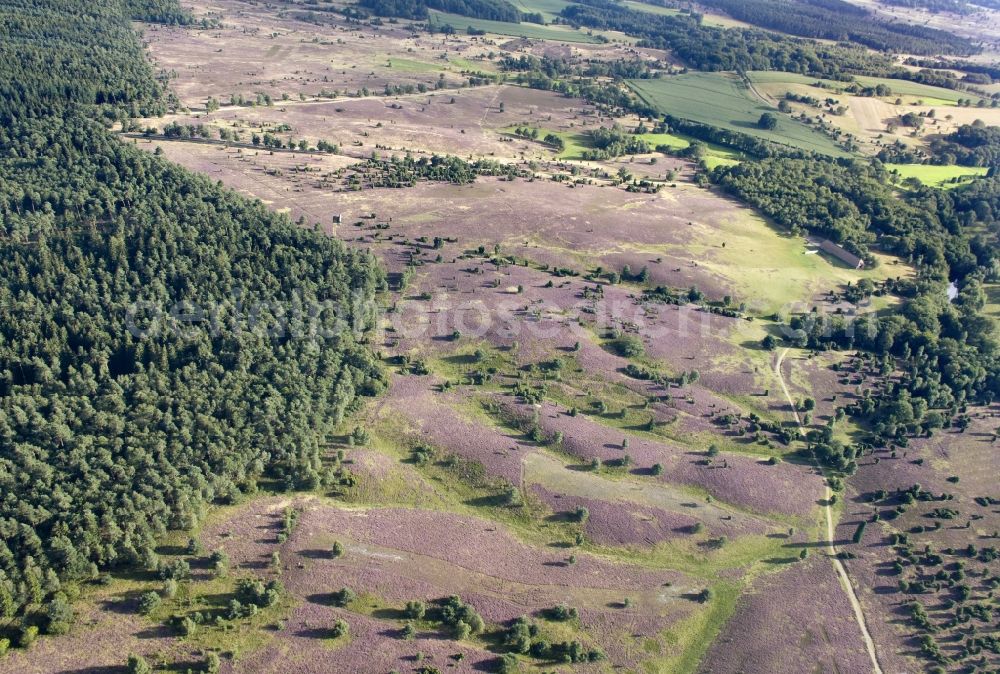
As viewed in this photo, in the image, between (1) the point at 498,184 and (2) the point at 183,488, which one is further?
(1) the point at 498,184

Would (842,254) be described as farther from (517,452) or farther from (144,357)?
(144,357)

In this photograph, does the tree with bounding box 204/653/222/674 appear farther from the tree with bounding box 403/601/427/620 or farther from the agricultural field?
the tree with bounding box 403/601/427/620

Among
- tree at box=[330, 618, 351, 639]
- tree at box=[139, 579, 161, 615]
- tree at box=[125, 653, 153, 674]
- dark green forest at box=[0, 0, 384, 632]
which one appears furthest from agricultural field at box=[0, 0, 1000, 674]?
tree at box=[125, 653, 153, 674]

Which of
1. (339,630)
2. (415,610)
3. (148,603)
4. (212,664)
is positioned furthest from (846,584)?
(148,603)

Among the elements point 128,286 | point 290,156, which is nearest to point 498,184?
point 290,156

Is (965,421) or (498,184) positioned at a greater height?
(498,184)

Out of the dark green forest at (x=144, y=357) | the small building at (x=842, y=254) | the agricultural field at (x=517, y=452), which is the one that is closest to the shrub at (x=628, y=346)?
the agricultural field at (x=517, y=452)

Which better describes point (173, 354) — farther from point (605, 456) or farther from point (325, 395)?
point (605, 456)
